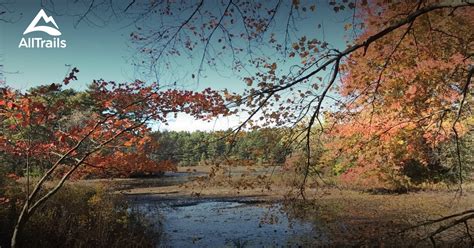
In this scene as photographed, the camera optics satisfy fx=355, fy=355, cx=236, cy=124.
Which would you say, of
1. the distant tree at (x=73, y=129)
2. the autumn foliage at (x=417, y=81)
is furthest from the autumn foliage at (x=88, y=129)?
the autumn foliage at (x=417, y=81)

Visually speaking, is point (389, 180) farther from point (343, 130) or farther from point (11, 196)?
point (11, 196)

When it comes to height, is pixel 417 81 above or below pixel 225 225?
above

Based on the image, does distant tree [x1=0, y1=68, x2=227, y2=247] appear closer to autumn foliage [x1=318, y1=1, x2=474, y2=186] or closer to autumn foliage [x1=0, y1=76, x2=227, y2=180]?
autumn foliage [x1=0, y1=76, x2=227, y2=180]

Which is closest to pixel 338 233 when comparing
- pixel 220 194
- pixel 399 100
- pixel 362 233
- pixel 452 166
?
pixel 362 233

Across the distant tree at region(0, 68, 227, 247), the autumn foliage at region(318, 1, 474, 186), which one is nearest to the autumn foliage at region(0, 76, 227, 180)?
the distant tree at region(0, 68, 227, 247)

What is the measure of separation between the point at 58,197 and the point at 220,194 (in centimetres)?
1038

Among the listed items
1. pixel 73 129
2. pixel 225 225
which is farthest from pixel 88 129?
pixel 225 225

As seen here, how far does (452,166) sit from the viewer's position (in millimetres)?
18484

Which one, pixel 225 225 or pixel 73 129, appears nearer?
pixel 73 129

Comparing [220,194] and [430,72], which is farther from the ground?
[430,72]

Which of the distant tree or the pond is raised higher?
the distant tree

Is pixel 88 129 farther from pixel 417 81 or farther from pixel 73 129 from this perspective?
pixel 417 81

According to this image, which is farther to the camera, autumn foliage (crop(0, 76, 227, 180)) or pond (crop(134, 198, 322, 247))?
pond (crop(134, 198, 322, 247))

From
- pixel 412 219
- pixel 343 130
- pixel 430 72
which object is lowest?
pixel 412 219
